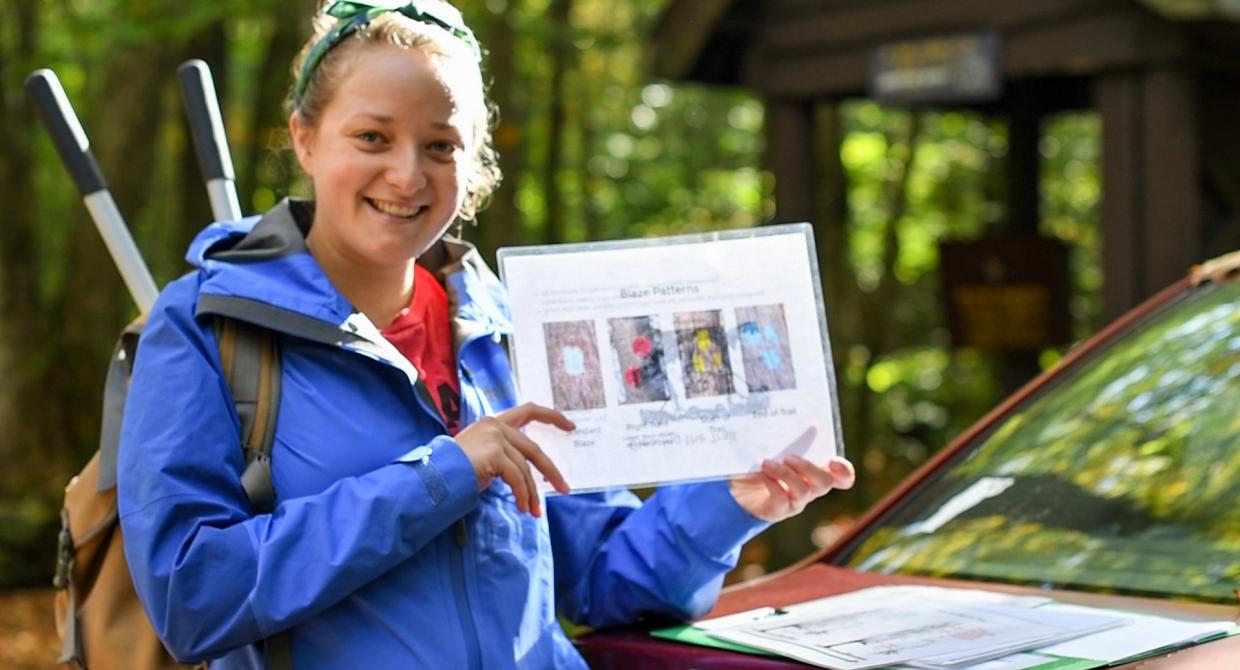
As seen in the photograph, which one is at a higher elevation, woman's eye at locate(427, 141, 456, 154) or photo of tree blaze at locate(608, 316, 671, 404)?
woman's eye at locate(427, 141, 456, 154)

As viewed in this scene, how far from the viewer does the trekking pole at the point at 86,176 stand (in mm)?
3043

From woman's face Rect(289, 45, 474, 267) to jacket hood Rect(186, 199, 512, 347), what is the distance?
3.6 inches

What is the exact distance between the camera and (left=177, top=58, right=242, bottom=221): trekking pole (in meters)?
3.09

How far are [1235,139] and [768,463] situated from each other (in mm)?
5837

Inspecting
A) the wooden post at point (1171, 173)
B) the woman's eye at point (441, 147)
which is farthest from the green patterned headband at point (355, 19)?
the wooden post at point (1171, 173)

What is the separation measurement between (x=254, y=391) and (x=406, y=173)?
1.28 ft

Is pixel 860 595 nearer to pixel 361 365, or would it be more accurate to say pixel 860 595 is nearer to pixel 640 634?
pixel 640 634

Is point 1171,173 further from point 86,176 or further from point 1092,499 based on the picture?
point 86,176

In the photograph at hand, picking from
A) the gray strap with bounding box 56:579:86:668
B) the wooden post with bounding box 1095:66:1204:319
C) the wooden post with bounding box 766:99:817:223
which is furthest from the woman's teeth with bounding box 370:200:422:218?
the wooden post with bounding box 766:99:817:223

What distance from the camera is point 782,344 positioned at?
91.0 inches

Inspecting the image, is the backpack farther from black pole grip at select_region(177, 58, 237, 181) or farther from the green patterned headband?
black pole grip at select_region(177, 58, 237, 181)

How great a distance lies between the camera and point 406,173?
2.26m

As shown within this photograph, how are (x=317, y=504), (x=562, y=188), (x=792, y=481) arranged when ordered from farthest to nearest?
(x=562, y=188), (x=792, y=481), (x=317, y=504)

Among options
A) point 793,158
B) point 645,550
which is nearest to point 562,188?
point 793,158
